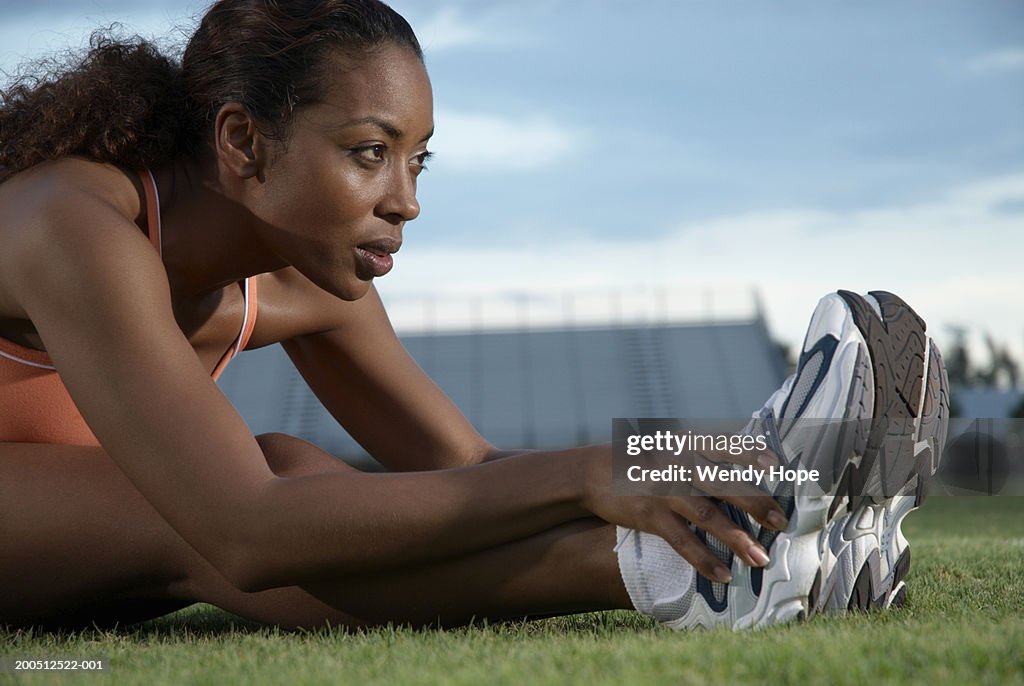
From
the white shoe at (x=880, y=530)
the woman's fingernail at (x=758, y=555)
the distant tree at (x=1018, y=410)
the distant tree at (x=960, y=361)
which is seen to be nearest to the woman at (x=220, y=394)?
the woman's fingernail at (x=758, y=555)

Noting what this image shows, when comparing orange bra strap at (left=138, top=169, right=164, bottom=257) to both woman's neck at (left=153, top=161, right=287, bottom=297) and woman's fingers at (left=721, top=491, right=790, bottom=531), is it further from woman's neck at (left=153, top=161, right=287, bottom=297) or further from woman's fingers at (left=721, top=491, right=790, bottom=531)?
woman's fingers at (left=721, top=491, right=790, bottom=531)

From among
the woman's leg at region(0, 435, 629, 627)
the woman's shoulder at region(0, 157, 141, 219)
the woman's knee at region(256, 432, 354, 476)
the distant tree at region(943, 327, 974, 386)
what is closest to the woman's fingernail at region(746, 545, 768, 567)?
the woman's leg at region(0, 435, 629, 627)

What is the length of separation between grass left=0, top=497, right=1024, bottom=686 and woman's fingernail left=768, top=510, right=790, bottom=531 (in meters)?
0.14

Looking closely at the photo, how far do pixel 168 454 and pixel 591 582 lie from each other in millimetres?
663

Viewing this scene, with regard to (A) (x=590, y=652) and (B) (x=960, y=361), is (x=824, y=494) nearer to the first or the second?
(A) (x=590, y=652)

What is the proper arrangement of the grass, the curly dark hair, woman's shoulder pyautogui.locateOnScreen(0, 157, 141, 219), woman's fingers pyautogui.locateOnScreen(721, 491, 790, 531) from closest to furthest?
the grass
woman's fingers pyautogui.locateOnScreen(721, 491, 790, 531)
woman's shoulder pyautogui.locateOnScreen(0, 157, 141, 219)
the curly dark hair

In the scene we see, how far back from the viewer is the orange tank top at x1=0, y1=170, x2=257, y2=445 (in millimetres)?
1924

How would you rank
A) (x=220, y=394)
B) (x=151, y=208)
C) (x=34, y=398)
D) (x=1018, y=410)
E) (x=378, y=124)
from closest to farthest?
(x=220, y=394)
(x=378, y=124)
(x=151, y=208)
(x=34, y=398)
(x=1018, y=410)

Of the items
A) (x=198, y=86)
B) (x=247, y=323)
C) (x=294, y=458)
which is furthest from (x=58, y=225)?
(x=247, y=323)

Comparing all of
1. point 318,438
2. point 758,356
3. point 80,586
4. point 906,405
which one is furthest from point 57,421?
point 758,356

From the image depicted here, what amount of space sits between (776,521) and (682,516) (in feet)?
0.44

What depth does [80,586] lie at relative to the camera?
1823mm

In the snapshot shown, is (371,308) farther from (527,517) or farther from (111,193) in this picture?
(527,517)

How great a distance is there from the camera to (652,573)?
1.57 metres
